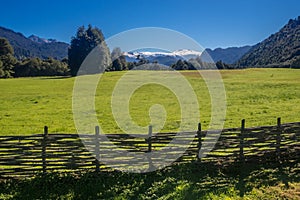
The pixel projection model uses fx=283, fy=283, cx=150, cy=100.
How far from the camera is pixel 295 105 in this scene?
852 inches

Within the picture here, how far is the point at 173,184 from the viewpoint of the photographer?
8.28 m

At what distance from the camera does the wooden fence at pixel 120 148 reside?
8.89m

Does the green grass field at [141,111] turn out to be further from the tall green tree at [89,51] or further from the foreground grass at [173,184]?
the tall green tree at [89,51]

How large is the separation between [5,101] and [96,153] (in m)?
20.8

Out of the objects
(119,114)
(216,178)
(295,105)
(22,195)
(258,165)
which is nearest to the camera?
(22,195)

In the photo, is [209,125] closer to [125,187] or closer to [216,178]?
[216,178]

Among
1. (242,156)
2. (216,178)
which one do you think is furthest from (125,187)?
(242,156)

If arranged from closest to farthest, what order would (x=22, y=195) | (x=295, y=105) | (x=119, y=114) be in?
(x=22, y=195)
(x=119, y=114)
(x=295, y=105)

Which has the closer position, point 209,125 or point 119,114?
point 209,125

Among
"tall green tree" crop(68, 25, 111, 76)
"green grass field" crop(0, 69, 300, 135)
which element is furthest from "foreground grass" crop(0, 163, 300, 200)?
"tall green tree" crop(68, 25, 111, 76)

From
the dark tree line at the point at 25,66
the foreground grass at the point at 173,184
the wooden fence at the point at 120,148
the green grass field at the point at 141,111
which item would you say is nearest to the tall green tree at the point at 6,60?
the dark tree line at the point at 25,66

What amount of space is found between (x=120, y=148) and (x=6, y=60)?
7244cm

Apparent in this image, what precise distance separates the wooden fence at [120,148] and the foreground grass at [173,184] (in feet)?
1.09

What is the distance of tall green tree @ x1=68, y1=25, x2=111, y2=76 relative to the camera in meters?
61.8
